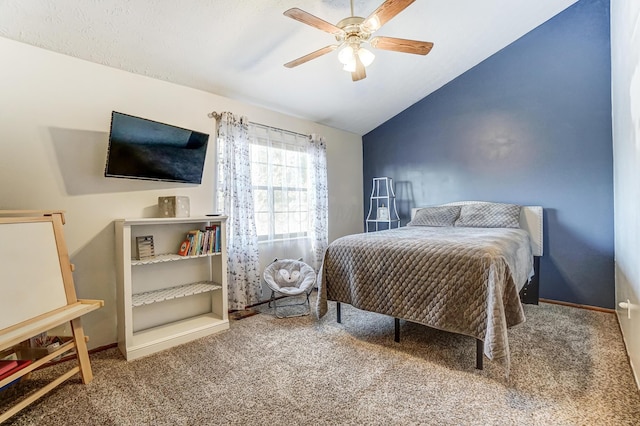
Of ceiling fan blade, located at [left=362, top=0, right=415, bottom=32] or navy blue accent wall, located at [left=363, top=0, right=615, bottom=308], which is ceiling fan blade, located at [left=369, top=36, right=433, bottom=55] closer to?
ceiling fan blade, located at [left=362, top=0, right=415, bottom=32]

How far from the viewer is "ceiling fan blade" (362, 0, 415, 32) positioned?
1.69 m

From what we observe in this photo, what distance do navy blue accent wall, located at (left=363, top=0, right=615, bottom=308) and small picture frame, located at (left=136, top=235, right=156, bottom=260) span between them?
11.2ft

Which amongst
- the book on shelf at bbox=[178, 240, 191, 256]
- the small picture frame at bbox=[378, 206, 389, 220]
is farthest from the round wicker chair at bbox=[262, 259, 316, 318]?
the small picture frame at bbox=[378, 206, 389, 220]

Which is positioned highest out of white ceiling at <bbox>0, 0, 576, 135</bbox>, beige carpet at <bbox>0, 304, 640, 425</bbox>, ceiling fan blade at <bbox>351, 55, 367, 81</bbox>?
white ceiling at <bbox>0, 0, 576, 135</bbox>

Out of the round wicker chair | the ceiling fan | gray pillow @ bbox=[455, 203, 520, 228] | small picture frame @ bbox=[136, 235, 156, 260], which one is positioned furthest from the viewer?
gray pillow @ bbox=[455, 203, 520, 228]

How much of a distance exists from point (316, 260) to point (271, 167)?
1.33m

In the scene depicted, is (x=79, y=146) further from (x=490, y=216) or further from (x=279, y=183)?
(x=490, y=216)

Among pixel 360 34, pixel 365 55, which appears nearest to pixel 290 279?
pixel 365 55

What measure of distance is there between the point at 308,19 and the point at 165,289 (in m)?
2.36

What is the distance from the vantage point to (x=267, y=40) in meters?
2.50

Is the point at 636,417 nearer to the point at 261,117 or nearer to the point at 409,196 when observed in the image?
the point at 409,196

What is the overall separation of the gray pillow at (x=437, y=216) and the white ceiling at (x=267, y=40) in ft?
5.10

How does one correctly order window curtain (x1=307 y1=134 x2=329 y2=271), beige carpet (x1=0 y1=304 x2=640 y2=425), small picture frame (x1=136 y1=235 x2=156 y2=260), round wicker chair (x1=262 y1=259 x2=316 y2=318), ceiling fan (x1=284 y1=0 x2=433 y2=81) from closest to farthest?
beige carpet (x1=0 y1=304 x2=640 y2=425) → ceiling fan (x1=284 y1=0 x2=433 y2=81) → small picture frame (x1=136 y1=235 x2=156 y2=260) → round wicker chair (x1=262 y1=259 x2=316 y2=318) → window curtain (x1=307 y1=134 x2=329 y2=271)

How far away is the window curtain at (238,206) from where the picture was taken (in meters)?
3.02
